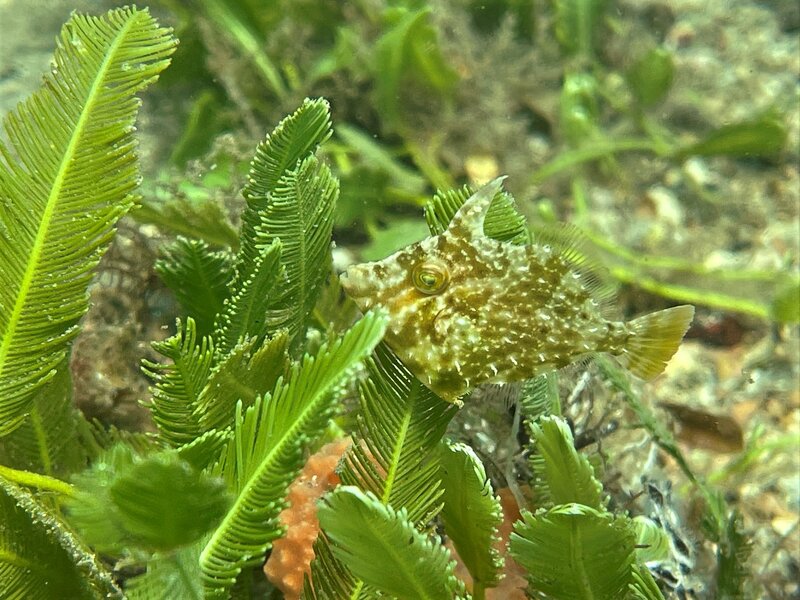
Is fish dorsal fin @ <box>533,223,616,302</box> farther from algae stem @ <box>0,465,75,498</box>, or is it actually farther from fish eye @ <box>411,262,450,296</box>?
algae stem @ <box>0,465,75,498</box>

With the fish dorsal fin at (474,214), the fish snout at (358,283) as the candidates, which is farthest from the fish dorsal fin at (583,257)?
the fish snout at (358,283)

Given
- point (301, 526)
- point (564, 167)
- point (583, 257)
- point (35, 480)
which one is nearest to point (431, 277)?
point (583, 257)

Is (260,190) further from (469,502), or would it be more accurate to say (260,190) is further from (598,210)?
(598,210)

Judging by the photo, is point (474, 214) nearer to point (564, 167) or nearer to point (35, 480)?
point (35, 480)

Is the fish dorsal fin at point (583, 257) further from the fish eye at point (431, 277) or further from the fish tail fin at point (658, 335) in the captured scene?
the fish eye at point (431, 277)

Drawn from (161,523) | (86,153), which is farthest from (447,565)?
(86,153)
